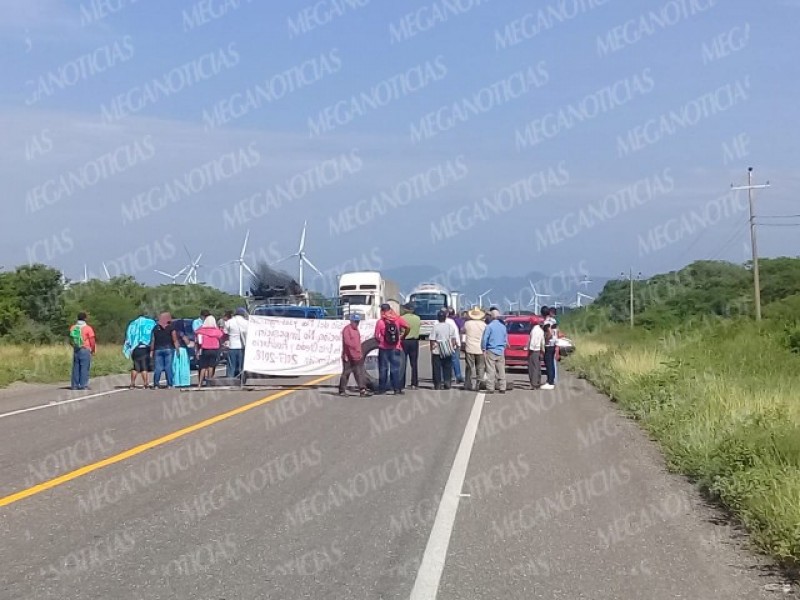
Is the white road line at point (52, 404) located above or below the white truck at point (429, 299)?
below

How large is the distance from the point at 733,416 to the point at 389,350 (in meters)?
9.15

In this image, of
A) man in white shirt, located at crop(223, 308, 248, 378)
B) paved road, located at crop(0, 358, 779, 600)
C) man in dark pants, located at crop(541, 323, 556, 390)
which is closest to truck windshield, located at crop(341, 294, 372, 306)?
Answer: man in dark pants, located at crop(541, 323, 556, 390)

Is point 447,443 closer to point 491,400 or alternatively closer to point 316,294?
point 491,400

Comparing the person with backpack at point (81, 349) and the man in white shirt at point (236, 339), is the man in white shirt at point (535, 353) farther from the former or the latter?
the person with backpack at point (81, 349)

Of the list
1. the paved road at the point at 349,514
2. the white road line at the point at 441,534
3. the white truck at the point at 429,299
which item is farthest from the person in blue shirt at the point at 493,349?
the white truck at the point at 429,299

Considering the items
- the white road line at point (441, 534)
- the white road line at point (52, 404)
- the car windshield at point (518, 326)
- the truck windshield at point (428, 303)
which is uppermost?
the truck windshield at point (428, 303)

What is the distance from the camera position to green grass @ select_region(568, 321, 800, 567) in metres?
9.15

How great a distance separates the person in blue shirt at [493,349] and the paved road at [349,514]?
5.93 m

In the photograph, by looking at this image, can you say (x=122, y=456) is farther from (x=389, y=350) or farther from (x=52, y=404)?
(x=389, y=350)

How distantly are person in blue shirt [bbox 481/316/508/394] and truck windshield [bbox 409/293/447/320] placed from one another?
1437 inches

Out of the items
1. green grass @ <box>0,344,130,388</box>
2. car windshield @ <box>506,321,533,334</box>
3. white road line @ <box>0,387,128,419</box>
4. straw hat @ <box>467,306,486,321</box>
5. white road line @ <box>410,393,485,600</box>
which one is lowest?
white road line @ <box>410,393,485,600</box>

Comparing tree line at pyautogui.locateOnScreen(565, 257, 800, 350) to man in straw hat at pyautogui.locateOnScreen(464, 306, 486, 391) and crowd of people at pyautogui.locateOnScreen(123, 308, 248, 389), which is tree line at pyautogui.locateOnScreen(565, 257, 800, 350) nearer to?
man in straw hat at pyautogui.locateOnScreen(464, 306, 486, 391)

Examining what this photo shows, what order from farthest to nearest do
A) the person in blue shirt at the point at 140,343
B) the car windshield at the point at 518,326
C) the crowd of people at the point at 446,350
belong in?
the car windshield at the point at 518,326, the person in blue shirt at the point at 140,343, the crowd of people at the point at 446,350

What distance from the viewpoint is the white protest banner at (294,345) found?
23.5 m
